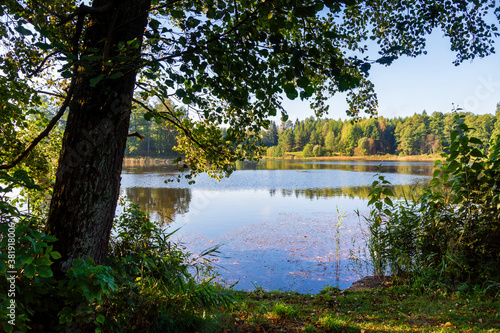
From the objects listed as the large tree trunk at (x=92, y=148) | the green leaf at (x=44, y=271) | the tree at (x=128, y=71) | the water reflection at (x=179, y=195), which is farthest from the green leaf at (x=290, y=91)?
the water reflection at (x=179, y=195)

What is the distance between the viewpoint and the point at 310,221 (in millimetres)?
11438

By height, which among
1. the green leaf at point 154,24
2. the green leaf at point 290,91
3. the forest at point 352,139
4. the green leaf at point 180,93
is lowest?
the green leaf at point 290,91

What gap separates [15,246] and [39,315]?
0.76 m

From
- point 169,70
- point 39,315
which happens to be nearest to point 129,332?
point 39,315

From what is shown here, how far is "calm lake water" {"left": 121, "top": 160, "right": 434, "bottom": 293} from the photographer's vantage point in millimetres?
6715

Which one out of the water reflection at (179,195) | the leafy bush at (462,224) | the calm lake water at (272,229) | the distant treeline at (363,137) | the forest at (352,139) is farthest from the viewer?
the distant treeline at (363,137)

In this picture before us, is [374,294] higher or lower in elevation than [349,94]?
lower

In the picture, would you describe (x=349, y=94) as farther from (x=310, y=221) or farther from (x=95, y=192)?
(x=310, y=221)

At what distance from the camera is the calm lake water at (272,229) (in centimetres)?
671

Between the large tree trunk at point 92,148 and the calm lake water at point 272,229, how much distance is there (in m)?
1.60

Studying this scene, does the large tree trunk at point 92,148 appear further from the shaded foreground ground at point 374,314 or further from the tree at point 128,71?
the shaded foreground ground at point 374,314

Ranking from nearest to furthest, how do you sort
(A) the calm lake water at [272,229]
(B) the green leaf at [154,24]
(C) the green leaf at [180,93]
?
1. (B) the green leaf at [154,24]
2. (C) the green leaf at [180,93]
3. (A) the calm lake water at [272,229]

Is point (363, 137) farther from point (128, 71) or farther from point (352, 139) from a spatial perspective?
point (128, 71)

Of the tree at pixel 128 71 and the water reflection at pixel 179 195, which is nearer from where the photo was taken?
the tree at pixel 128 71
